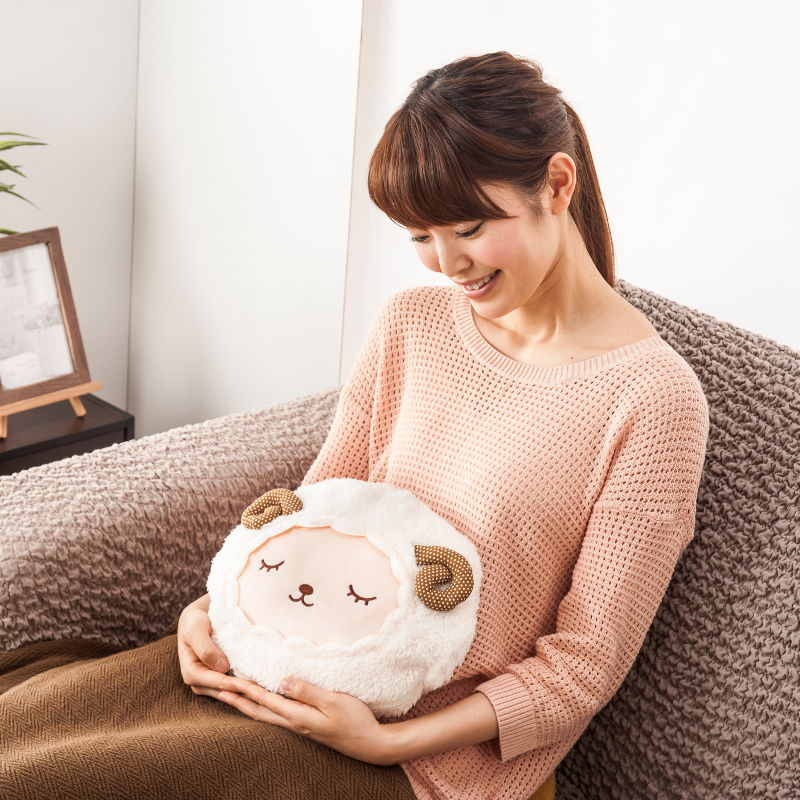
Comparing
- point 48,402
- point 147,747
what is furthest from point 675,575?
point 48,402

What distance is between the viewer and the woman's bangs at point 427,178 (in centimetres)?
78

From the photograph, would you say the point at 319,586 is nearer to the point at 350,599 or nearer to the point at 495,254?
the point at 350,599

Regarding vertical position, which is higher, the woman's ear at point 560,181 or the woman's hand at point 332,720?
→ the woman's ear at point 560,181

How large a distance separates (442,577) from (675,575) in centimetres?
29

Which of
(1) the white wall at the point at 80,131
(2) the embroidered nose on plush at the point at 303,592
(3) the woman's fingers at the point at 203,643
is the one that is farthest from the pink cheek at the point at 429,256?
(1) the white wall at the point at 80,131

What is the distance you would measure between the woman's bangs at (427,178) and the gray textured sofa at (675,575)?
336mm

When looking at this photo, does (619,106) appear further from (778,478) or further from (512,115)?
(778,478)

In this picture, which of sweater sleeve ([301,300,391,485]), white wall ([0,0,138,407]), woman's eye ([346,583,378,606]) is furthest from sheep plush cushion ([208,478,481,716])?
white wall ([0,0,138,407])

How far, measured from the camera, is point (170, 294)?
7.25 ft

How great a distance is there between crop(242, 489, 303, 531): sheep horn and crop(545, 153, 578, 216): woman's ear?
43 cm

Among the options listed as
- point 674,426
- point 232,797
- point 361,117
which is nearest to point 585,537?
point 674,426

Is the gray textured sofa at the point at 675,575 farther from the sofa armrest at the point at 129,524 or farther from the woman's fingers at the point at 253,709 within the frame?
the woman's fingers at the point at 253,709

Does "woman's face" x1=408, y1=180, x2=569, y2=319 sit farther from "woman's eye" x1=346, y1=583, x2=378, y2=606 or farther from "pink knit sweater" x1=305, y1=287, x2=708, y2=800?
"woman's eye" x1=346, y1=583, x2=378, y2=606

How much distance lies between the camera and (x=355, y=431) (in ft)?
3.55
